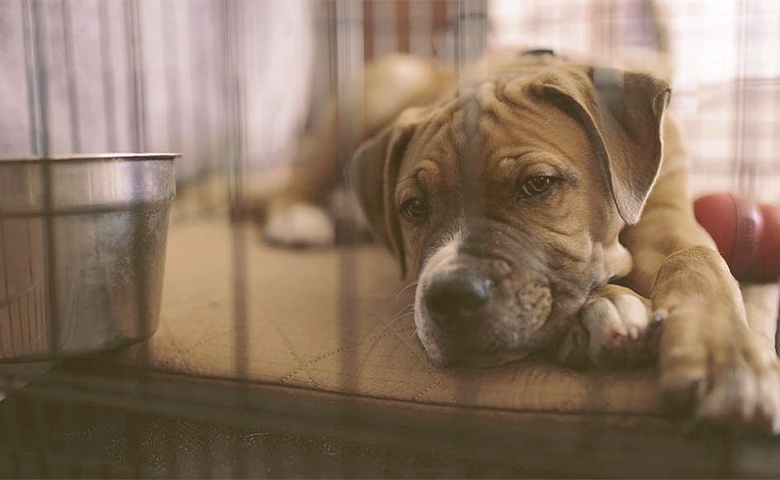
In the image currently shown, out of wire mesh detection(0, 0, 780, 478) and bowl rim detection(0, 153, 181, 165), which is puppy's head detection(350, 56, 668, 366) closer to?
wire mesh detection(0, 0, 780, 478)

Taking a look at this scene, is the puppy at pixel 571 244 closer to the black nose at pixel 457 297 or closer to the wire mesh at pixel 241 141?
the black nose at pixel 457 297

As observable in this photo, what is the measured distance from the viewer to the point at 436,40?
4430mm

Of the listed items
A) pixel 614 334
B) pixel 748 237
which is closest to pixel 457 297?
pixel 614 334

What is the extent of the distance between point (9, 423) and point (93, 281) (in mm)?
327

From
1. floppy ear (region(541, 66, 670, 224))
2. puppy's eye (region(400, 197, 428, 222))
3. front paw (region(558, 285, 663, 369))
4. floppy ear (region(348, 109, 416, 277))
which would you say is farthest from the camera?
floppy ear (region(348, 109, 416, 277))

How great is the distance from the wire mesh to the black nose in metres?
0.17

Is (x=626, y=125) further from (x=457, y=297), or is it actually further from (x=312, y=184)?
(x=312, y=184)

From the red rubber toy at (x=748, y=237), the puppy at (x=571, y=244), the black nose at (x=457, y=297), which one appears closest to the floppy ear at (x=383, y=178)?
the puppy at (x=571, y=244)

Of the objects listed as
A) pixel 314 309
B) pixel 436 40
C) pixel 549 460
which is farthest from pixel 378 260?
pixel 436 40

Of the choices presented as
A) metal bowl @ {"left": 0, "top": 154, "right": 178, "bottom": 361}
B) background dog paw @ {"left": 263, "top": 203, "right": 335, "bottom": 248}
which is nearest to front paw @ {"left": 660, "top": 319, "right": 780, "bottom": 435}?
metal bowl @ {"left": 0, "top": 154, "right": 178, "bottom": 361}

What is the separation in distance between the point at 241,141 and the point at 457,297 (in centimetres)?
71

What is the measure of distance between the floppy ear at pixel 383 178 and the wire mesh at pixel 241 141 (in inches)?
5.5

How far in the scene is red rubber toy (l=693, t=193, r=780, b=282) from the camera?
5.45ft

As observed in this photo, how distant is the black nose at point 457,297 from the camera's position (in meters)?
1.28
